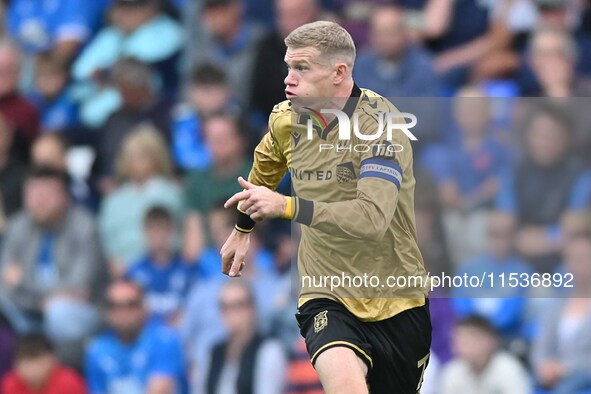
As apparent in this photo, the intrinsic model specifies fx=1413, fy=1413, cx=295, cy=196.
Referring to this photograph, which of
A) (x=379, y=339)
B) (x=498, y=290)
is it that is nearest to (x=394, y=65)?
(x=498, y=290)

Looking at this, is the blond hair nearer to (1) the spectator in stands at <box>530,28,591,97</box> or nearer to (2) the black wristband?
(1) the spectator in stands at <box>530,28,591,97</box>

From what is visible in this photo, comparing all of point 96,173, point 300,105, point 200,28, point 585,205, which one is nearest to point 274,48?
point 200,28

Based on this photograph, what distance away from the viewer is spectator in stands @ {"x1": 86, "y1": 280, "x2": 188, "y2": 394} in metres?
10.7

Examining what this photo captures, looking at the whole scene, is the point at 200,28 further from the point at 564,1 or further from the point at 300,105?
the point at 300,105

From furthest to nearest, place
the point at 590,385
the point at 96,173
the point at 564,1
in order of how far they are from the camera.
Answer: the point at 96,173 → the point at 564,1 → the point at 590,385

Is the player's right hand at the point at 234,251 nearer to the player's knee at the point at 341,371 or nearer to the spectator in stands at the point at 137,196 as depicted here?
the player's knee at the point at 341,371

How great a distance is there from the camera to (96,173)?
1208 cm

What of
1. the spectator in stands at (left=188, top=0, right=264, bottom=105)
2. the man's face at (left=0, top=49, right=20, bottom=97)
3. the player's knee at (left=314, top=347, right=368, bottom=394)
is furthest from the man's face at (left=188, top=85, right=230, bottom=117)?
the player's knee at (left=314, top=347, right=368, bottom=394)

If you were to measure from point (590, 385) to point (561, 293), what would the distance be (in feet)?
2.12

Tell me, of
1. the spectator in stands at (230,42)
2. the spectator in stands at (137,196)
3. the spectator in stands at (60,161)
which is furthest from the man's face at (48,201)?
the spectator in stands at (230,42)

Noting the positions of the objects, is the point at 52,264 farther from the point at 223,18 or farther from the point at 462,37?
the point at 462,37

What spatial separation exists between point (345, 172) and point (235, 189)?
4.43 meters

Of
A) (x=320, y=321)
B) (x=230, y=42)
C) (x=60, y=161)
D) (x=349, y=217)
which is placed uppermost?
(x=230, y=42)

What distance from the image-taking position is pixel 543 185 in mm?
9727
